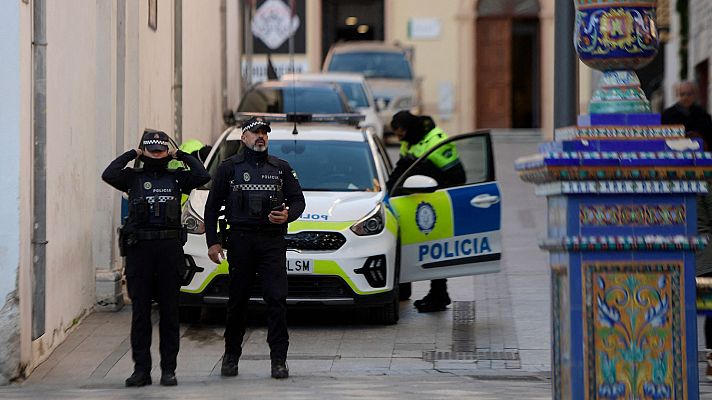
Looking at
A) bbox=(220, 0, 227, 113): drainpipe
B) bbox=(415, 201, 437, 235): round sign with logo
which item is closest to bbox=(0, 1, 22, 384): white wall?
bbox=(415, 201, 437, 235): round sign with logo

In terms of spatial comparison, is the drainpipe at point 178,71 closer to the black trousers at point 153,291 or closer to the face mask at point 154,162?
the face mask at point 154,162

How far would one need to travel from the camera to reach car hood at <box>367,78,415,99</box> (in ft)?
103

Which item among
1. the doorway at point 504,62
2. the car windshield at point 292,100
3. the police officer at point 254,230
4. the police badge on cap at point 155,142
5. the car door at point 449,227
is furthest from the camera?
the doorway at point 504,62

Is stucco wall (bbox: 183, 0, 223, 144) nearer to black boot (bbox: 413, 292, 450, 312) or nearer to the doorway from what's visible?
black boot (bbox: 413, 292, 450, 312)

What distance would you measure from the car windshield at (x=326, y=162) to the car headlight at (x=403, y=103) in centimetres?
1754

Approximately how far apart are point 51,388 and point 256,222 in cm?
A: 159

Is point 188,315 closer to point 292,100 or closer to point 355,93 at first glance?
point 292,100

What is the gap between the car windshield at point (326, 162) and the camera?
1266 cm

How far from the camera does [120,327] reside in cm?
1205

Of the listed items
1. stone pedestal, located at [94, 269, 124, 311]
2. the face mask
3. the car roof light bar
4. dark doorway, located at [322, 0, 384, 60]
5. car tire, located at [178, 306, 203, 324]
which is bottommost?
car tire, located at [178, 306, 203, 324]

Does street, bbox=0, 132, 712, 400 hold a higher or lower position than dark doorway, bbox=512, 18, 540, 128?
lower

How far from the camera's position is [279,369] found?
9672mm

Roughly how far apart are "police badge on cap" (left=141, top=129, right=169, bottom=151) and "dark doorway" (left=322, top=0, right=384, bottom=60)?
30.9 meters

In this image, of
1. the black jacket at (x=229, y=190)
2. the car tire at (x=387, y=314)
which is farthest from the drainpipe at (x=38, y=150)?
the car tire at (x=387, y=314)
